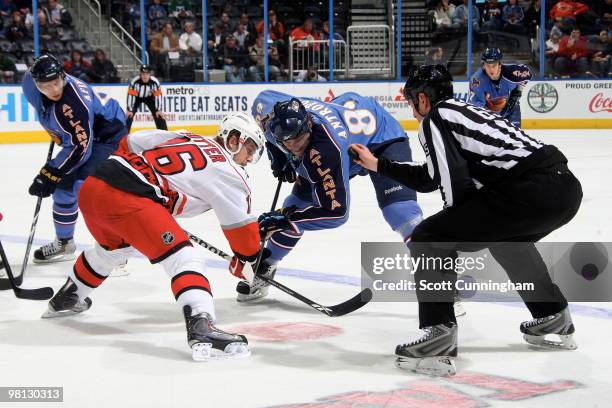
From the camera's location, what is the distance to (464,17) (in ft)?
47.8

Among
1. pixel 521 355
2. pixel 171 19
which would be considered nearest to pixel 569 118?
pixel 171 19

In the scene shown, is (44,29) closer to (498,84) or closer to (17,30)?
(17,30)

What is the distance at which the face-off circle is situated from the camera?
3.49m

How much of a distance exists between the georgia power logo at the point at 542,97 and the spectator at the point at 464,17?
56.0 inches

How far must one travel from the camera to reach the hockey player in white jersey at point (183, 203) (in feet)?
10.3

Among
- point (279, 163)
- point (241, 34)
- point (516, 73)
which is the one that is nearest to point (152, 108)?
point (241, 34)

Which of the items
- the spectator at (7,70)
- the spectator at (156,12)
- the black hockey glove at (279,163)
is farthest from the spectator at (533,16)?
the black hockey glove at (279,163)

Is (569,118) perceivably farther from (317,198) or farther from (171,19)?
(317,198)

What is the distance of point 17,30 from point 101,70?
4.41 ft

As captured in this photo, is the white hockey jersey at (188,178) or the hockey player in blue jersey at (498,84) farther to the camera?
the hockey player in blue jersey at (498,84)

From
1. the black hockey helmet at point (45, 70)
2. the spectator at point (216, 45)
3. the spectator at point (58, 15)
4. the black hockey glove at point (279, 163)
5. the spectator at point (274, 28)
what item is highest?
the spectator at point (58, 15)

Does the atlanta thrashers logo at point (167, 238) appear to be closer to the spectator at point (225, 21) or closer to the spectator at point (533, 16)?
the spectator at point (225, 21)

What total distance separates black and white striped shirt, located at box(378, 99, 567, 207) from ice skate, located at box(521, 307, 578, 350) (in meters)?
0.58

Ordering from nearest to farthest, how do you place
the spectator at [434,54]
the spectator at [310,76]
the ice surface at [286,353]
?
1. the ice surface at [286,353]
2. the spectator at [310,76]
3. the spectator at [434,54]
